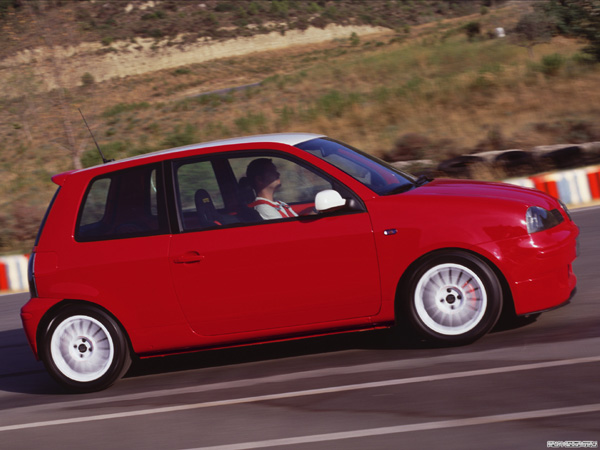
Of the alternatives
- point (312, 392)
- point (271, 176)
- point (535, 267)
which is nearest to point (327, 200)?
point (271, 176)

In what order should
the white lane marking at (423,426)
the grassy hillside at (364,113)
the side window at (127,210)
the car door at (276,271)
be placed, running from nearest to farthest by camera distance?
the white lane marking at (423,426) → the car door at (276,271) → the side window at (127,210) → the grassy hillside at (364,113)

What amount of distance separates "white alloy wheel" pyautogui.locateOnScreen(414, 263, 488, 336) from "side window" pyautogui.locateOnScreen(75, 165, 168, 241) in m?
1.93

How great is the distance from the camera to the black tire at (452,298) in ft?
18.2

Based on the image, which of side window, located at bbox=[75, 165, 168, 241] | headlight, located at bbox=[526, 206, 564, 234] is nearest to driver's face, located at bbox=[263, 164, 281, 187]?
side window, located at bbox=[75, 165, 168, 241]

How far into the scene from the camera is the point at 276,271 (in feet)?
18.8

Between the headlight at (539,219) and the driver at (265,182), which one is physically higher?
the driver at (265,182)

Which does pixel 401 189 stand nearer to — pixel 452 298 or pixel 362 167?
pixel 362 167

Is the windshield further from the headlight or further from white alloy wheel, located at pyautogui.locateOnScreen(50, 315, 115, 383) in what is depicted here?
white alloy wheel, located at pyautogui.locateOnScreen(50, 315, 115, 383)

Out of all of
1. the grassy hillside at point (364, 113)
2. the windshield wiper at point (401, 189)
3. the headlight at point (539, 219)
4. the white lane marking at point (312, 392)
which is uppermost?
the windshield wiper at point (401, 189)

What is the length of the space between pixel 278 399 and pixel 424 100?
2138 cm

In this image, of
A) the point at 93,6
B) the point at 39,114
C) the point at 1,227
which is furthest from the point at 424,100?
the point at 93,6

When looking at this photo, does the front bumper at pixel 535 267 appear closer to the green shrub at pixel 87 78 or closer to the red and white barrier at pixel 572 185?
the red and white barrier at pixel 572 185


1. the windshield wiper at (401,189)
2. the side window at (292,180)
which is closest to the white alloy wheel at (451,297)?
the windshield wiper at (401,189)

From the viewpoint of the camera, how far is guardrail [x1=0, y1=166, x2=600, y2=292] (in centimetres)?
1181
